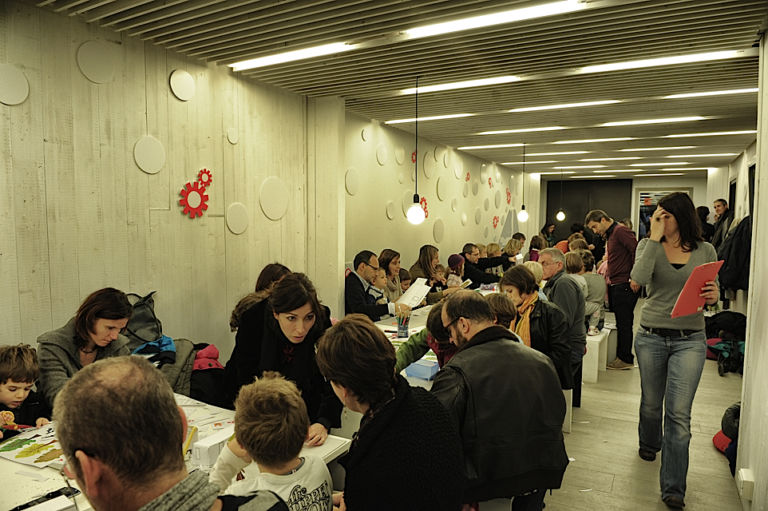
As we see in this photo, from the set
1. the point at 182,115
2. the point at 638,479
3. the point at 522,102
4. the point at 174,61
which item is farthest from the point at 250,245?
the point at 638,479

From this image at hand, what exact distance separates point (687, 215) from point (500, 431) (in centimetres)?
207

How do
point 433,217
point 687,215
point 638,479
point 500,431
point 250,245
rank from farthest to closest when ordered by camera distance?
point 433,217 → point 250,245 → point 638,479 → point 687,215 → point 500,431

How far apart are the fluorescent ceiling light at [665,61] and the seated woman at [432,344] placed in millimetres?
3017

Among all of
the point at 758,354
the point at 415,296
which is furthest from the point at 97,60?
the point at 758,354

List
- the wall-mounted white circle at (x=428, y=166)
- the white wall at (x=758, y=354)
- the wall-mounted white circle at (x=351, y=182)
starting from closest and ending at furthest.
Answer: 1. the white wall at (x=758, y=354)
2. the wall-mounted white circle at (x=351, y=182)
3. the wall-mounted white circle at (x=428, y=166)

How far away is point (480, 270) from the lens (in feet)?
A: 29.2

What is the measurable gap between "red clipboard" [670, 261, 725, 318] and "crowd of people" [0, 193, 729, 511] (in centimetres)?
6

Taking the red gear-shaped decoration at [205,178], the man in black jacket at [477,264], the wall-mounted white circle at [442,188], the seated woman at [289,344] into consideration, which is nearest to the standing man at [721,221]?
the man in black jacket at [477,264]

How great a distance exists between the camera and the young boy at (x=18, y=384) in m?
2.59

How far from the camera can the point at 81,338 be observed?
9.55 ft

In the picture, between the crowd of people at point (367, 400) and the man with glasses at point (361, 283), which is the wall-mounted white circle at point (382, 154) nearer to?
the man with glasses at point (361, 283)

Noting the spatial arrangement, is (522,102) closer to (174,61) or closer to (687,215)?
(687,215)

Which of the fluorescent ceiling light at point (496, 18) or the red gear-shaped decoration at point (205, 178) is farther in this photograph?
the red gear-shaped decoration at point (205, 178)

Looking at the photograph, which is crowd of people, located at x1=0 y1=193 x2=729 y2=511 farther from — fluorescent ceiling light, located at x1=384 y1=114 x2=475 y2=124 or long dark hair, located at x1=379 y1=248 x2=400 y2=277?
fluorescent ceiling light, located at x1=384 y1=114 x2=475 y2=124
